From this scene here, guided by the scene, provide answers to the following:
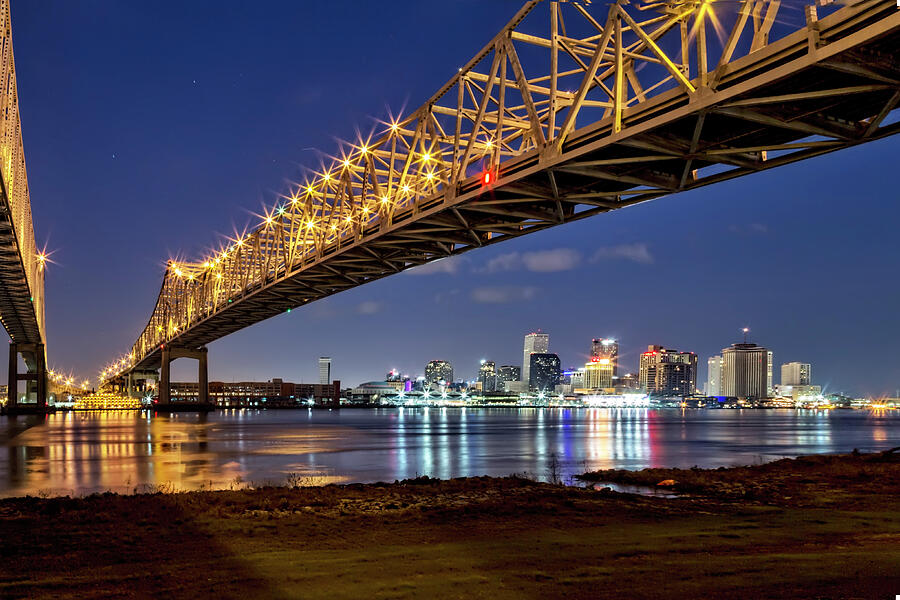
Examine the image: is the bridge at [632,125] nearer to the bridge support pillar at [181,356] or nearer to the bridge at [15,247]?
the bridge at [15,247]

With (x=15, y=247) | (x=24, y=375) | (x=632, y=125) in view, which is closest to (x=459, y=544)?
(x=632, y=125)

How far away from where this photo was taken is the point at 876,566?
10.4m

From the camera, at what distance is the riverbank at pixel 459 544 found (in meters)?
9.70

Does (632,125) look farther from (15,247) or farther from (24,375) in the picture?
(24,375)

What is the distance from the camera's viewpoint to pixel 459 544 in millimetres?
12781

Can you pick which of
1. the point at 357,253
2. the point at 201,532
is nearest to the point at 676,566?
the point at 201,532

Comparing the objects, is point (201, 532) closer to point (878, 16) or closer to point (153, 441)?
point (878, 16)

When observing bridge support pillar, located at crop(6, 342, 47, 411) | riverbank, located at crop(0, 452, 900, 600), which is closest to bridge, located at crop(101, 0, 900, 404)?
riverbank, located at crop(0, 452, 900, 600)

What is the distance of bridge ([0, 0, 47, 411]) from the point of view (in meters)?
29.9

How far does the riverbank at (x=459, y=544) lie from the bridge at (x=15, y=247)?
1836cm

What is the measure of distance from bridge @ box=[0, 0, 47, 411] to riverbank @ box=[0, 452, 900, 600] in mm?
18364

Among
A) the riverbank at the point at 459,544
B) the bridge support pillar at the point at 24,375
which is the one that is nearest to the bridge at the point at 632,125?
the riverbank at the point at 459,544

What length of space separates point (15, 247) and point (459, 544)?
131ft

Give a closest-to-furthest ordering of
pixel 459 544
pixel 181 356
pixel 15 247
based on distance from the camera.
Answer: pixel 459 544 → pixel 15 247 → pixel 181 356
